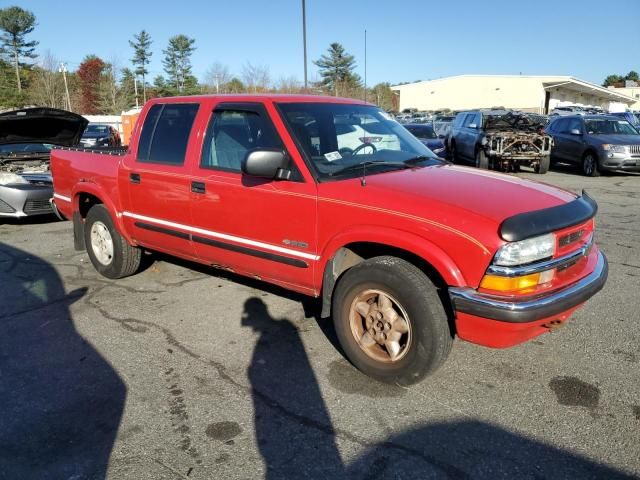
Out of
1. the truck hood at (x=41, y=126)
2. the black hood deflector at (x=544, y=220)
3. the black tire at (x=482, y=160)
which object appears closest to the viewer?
the black hood deflector at (x=544, y=220)

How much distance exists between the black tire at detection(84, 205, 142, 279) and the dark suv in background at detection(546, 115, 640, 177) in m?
13.0

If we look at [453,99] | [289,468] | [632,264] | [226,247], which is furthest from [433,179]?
[453,99]

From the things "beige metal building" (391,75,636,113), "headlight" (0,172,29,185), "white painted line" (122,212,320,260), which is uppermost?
"beige metal building" (391,75,636,113)

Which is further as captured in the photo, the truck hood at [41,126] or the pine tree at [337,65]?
the pine tree at [337,65]

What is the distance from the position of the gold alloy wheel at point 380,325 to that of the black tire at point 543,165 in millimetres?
12957

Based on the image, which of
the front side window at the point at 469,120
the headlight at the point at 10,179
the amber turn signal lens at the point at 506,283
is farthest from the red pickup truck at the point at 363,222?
the front side window at the point at 469,120

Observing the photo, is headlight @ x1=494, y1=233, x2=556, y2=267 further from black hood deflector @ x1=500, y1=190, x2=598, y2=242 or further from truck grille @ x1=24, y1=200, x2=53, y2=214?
truck grille @ x1=24, y1=200, x2=53, y2=214

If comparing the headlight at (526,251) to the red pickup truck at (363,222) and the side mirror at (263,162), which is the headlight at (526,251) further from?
the side mirror at (263,162)

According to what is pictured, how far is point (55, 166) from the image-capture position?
19.9 ft

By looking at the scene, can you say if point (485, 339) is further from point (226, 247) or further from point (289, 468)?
point (226, 247)

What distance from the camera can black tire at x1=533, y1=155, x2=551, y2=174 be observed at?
14.5 m

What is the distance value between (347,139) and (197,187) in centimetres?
129

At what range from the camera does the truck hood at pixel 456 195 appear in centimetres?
297

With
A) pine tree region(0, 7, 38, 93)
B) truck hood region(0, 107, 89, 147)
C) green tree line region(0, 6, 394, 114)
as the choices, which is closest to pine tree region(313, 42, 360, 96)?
green tree line region(0, 6, 394, 114)
